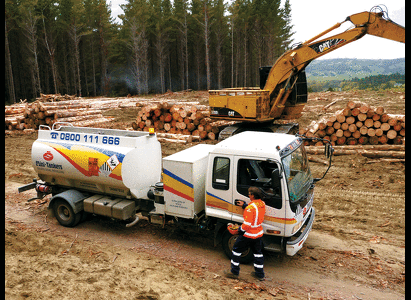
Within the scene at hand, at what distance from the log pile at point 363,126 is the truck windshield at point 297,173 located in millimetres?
8137

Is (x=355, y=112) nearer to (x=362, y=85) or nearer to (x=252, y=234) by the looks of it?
(x=252, y=234)

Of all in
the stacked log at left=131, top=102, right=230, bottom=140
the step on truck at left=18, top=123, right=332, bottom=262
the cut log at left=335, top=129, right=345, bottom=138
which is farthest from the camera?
the stacked log at left=131, top=102, right=230, bottom=140

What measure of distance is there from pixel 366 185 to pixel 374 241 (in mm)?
3782

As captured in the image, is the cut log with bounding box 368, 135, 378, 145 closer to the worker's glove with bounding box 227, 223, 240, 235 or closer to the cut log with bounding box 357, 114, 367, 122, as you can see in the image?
the cut log with bounding box 357, 114, 367, 122

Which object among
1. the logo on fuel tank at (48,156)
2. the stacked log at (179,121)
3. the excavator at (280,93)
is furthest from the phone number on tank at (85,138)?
the stacked log at (179,121)

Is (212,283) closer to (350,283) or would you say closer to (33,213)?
(350,283)

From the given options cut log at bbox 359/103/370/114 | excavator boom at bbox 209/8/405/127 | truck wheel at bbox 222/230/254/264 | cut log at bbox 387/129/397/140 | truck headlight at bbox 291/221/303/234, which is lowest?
truck wheel at bbox 222/230/254/264

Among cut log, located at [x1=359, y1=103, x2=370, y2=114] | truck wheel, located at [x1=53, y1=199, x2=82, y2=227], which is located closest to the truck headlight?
truck wheel, located at [x1=53, y1=199, x2=82, y2=227]

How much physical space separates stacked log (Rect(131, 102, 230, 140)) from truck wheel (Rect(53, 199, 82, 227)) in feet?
31.4

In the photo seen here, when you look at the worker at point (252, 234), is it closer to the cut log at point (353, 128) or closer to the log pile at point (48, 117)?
the cut log at point (353, 128)

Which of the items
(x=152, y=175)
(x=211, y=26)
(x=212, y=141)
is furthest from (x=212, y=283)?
(x=211, y=26)

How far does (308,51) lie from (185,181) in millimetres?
8996

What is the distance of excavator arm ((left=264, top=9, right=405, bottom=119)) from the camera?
11.3 meters

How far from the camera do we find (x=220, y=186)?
20.9ft
